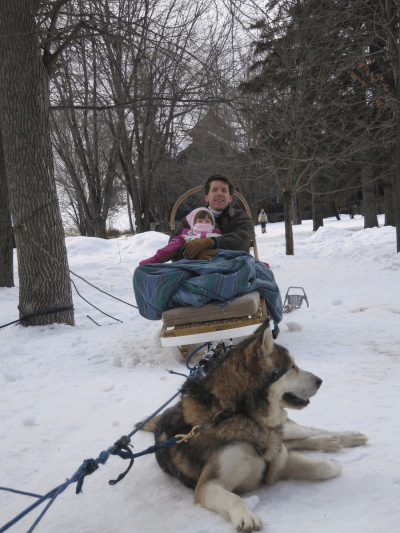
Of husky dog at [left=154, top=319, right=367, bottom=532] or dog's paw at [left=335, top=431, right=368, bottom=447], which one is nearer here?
husky dog at [left=154, top=319, right=367, bottom=532]

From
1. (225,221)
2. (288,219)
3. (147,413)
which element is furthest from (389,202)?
(147,413)

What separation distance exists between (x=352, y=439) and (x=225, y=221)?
3.69m

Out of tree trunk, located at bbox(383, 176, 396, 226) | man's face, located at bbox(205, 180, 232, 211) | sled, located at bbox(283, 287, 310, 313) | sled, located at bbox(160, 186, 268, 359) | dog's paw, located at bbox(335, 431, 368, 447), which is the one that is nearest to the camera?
dog's paw, located at bbox(335, 431, 368, 447)

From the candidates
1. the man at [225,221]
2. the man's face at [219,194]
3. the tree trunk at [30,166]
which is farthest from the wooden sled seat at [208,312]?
the tree trunk at [30,166]

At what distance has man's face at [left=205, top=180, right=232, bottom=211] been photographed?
19.7ft

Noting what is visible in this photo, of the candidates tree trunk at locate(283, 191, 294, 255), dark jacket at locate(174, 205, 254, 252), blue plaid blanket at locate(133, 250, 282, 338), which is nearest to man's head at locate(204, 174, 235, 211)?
dark jacket at locate(174, 205, 254, 252)

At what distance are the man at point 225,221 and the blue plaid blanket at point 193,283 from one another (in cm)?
47

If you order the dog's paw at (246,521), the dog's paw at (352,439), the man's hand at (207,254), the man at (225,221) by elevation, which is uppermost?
the man at (225,221)

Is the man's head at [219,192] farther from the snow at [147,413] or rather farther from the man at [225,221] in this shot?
the snow at [147,413]

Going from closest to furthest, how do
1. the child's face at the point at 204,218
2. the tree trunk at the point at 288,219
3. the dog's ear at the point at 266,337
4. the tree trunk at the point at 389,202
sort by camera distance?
1. the dog's ear at the point at 266,337
2. the child's face at the point at 204,218
3. the tree trunk at the point at 288,219
4. the tree trunk at the point at 389,202

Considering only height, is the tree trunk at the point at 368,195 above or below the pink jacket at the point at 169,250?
above

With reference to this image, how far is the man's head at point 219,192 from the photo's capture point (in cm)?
601

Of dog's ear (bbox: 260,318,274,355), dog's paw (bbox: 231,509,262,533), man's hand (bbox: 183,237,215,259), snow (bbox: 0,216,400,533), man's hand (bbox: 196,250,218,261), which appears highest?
man's hand (bbox: 183,237,215,259)

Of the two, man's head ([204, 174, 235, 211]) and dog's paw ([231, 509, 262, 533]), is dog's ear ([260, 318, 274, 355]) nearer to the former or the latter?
dog's paw ([231, 509, 262, 533])
